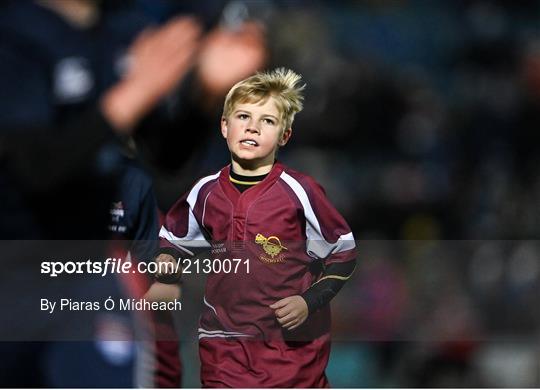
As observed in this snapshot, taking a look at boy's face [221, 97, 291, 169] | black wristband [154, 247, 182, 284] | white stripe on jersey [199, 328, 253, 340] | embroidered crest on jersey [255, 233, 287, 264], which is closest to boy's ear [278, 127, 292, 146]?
boy's face [221, 97, 291, 169]

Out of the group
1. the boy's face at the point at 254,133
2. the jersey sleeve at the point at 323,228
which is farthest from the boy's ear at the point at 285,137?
the jersey sleeve at the point at 323,228

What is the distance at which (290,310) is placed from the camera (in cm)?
244

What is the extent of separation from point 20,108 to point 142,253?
20.2 inches

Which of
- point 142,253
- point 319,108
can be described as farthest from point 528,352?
point 142,253

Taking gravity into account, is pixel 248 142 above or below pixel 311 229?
above

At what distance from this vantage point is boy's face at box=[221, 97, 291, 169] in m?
2.44

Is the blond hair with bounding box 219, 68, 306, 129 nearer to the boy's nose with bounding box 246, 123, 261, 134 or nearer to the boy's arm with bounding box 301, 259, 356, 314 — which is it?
the boy's nose with bounding box 246, 123, 261, 134

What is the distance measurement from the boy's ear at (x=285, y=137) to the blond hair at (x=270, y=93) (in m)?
0.01

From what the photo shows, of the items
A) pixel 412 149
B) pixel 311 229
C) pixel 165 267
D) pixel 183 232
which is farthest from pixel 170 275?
pixel 412 149

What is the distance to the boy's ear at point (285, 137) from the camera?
2476mm

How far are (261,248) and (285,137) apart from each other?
11.7 inches

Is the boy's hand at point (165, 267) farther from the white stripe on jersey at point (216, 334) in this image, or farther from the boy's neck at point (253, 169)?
the boy's neck at point (253, 169)

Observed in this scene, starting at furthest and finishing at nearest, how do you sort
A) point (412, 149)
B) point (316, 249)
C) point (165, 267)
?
point (412, 149) < point (165, 267) < point (316, 249)

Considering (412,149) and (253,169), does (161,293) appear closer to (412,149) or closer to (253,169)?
(253,169)
